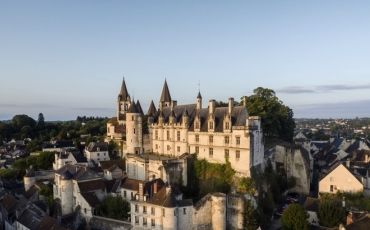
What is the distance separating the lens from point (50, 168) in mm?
66500

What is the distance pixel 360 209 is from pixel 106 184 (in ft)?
104

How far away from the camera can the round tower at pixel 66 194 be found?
46000 mm

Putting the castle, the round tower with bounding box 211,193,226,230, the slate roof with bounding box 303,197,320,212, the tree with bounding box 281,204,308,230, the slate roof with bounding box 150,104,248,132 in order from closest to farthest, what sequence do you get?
the tree with bounding box 281,204,308,230 → the round tower with bounding box 211,193,226,230 → the castle → the slate roof with bounding box 303,197,320,212 → the slate roof with bounding box 150,104,248,132

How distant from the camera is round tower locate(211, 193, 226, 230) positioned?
126 feet

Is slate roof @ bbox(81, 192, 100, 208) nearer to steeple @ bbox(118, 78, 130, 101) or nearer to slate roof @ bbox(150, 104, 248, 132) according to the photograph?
slate roof @ bbox(150, 104, 248, 132)

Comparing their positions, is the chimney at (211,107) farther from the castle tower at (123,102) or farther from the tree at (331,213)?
the castle tower at (123,102)

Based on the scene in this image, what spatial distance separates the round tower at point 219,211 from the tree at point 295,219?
644cm

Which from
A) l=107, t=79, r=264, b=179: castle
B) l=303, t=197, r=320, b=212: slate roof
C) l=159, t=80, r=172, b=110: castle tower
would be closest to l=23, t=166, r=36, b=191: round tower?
l=107, t=79, r=264, b=179: castle

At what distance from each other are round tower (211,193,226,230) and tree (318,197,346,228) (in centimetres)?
1095

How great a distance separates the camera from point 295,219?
37.5 m

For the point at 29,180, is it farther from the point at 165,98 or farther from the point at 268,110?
the point at 268,110

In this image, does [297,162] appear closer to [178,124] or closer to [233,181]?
[233,181]

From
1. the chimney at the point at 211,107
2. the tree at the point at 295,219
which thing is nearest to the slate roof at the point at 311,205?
the tree at the point at 295,219

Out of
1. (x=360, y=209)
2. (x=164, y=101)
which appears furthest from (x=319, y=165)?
(x=164, y=101)
